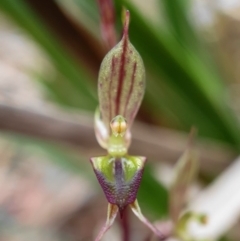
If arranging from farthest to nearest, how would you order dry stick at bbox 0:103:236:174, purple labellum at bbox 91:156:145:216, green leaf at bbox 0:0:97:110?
green leaf at bbox 0:0:97:110 → dry stick at bbox 0:103:236:174 → purple labellum at bbox 91:156:145:216

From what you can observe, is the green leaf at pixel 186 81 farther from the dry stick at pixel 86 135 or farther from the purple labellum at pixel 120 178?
the purple labellum at pixel 120 178

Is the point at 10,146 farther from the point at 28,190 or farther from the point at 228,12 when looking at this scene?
the point at 228,12

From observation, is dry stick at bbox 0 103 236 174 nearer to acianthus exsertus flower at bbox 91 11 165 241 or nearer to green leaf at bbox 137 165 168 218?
green leaf at bbox 137 165 168 218

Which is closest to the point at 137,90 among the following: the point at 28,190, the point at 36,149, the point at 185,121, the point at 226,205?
the point at 226,205

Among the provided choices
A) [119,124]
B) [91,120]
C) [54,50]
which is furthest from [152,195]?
[119,124]

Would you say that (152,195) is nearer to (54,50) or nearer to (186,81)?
(186,81)

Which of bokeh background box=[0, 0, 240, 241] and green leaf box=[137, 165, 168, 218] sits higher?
bokeh background box=[0, 0, 240, 241]

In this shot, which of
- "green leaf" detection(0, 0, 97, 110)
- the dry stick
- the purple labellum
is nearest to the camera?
the purple labellum

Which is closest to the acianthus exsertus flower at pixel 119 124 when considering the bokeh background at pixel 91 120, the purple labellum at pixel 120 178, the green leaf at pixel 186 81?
the purple labellum at pixel 120 178

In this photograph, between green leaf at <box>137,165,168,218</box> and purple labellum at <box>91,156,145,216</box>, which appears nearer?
purple labellum at <box>91,156,145,216</box>

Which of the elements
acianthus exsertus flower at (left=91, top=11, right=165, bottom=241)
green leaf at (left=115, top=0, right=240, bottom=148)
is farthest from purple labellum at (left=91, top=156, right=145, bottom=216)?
green leaf at (left=115, top=0, right=240, bottom=148)
